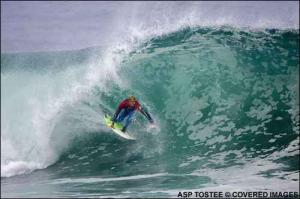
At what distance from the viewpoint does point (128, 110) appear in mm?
9438

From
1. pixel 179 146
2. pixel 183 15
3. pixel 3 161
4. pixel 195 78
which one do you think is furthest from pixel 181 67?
pixel 3 161

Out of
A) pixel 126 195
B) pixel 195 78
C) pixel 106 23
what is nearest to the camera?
pixel 126 195

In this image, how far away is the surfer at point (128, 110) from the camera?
9.36 meters

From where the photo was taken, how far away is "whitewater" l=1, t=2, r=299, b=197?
8.25 metres

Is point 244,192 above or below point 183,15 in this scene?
below

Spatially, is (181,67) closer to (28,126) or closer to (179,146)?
(179,146)

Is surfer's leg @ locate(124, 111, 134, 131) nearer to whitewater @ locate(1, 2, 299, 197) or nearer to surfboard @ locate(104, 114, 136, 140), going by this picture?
surfboard @ locate(104, 114, 136, 140)

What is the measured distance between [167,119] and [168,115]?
16cm

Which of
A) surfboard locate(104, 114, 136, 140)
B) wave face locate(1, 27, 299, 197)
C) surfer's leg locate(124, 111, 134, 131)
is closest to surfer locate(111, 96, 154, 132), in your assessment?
surfer's leg locate(124, 111, 134, 131)

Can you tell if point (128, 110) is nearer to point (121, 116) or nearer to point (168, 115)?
point (121, 116)

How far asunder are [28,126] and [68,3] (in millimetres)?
25301

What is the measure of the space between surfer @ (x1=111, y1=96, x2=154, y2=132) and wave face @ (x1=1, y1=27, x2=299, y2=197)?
0.62 meters

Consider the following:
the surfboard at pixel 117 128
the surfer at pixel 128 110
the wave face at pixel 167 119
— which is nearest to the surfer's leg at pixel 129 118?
the surfer at pixel 128 110

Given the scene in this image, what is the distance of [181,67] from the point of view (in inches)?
490
